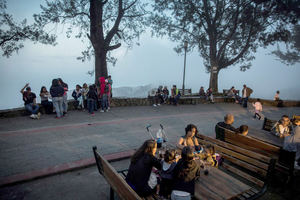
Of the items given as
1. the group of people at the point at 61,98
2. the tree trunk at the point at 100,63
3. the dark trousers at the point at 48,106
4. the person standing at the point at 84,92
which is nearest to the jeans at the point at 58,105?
the group of people at the point at 61,98

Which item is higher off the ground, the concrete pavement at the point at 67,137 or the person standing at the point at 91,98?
the person standing at the point at 91,98

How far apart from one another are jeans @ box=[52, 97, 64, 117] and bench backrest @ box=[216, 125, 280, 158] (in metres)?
7.64

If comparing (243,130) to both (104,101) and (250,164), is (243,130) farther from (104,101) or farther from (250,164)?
(104,101)

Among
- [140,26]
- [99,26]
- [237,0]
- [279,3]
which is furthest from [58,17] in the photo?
[279,3]

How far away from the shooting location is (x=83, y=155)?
5059mm

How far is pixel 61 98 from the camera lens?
898 cm

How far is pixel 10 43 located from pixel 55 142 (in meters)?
9.94

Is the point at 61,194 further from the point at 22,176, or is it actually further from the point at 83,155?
the point at 83,155

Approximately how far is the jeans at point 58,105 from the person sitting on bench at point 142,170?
24.7 feet

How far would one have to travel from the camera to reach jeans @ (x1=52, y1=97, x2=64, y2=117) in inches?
348

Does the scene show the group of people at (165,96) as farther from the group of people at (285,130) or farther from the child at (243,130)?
the child at (243,130)

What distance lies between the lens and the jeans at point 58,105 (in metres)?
8.85

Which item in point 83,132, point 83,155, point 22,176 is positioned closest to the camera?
point 22,176

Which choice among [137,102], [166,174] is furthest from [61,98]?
[166,174]
